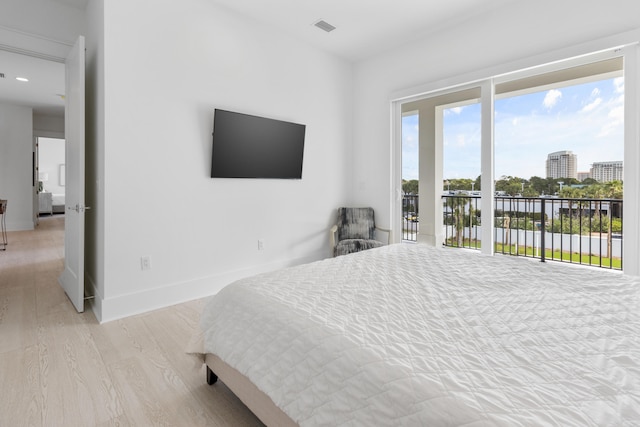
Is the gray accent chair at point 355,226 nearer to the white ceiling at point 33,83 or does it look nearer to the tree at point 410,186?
the tree at point 410,186

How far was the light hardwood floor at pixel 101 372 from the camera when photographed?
156 centimetres

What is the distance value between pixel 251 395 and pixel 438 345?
0.83 metres

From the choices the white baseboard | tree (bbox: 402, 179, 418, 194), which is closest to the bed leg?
the white baseboard

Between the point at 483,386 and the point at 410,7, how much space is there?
135 inches

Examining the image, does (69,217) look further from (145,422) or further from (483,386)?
(483,386)

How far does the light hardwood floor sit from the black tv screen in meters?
1.42

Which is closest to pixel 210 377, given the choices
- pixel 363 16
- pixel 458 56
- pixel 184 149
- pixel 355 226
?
pixel 184 149

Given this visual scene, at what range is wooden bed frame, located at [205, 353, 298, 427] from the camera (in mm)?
1220

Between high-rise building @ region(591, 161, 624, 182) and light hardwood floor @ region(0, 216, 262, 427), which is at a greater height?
high-rise building @ region(591, 161, 624, 182)

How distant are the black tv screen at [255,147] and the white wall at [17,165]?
6.85 m

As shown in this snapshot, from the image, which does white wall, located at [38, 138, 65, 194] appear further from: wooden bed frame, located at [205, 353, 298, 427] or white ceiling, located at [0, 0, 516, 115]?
wooden bed frame, located at [205, 353, 298, 427]

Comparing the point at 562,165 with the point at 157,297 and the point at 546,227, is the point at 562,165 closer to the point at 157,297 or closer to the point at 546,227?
the point at 546,227

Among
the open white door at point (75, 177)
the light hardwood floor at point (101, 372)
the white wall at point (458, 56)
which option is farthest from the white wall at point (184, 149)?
the white wall at point (458, 56)

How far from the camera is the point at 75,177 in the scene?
115 inches
